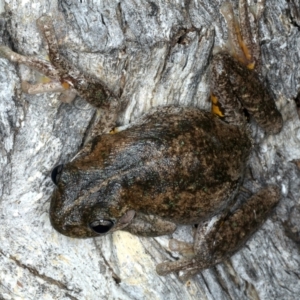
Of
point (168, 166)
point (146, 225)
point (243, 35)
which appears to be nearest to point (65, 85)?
point (168, 166)

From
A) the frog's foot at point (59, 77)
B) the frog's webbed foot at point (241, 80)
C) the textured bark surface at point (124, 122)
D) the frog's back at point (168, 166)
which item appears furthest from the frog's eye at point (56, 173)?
the frog's webbed foot at point (241, 80)

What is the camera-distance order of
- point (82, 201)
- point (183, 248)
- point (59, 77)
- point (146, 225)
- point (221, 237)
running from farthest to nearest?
point (183, 248)
point (221, 237)
point (146, 225)
point (59, 77)
point (82, 201)

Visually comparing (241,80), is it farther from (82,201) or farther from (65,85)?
(82,201)

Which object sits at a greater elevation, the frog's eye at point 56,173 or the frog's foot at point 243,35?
the frog's foot at point 243,35

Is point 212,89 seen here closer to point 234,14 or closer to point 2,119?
point 234,14

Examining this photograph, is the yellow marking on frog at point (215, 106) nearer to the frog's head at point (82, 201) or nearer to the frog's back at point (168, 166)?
the frog's back at point (168, 166)

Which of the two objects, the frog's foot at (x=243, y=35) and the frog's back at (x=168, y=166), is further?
the frog's foot at (x=243, y=35)

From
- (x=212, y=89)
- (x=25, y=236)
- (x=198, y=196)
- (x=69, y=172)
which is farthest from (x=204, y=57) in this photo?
(x=25, y=236)
